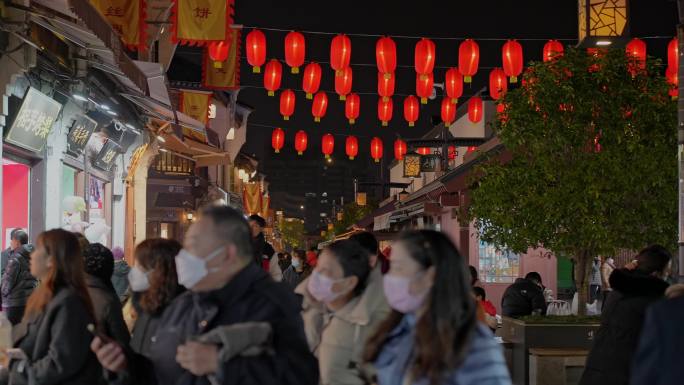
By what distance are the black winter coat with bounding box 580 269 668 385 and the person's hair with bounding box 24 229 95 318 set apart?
3.86 metres

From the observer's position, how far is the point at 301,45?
77.8ft

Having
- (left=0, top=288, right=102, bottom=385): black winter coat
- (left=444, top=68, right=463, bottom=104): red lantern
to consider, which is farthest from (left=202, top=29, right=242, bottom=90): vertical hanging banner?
(left=0, top=288, right=102, bottom=385): black winter coat

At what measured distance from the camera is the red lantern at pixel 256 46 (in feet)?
79.9

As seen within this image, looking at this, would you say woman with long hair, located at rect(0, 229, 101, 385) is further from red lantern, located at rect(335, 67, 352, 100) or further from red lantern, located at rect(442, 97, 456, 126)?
red lantern, located at rect(442, 97, 456, 126)

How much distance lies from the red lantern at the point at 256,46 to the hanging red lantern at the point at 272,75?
7.65 feet

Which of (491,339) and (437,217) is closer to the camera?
(491,339)

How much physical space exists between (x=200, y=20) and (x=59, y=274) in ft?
48.3

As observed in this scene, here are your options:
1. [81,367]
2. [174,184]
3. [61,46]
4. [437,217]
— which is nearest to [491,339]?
[81,367]

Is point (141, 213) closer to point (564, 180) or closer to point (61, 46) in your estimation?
point (61, 46)

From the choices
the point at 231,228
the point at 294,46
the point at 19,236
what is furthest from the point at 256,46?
the point at 231,228

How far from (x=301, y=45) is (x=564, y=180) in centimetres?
1077

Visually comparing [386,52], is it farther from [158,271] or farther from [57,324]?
[57,324]

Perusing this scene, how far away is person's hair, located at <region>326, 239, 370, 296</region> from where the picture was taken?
256 inches

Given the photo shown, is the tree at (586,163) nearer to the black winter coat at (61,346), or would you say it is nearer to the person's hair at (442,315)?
the black winter coat at (61,346)
